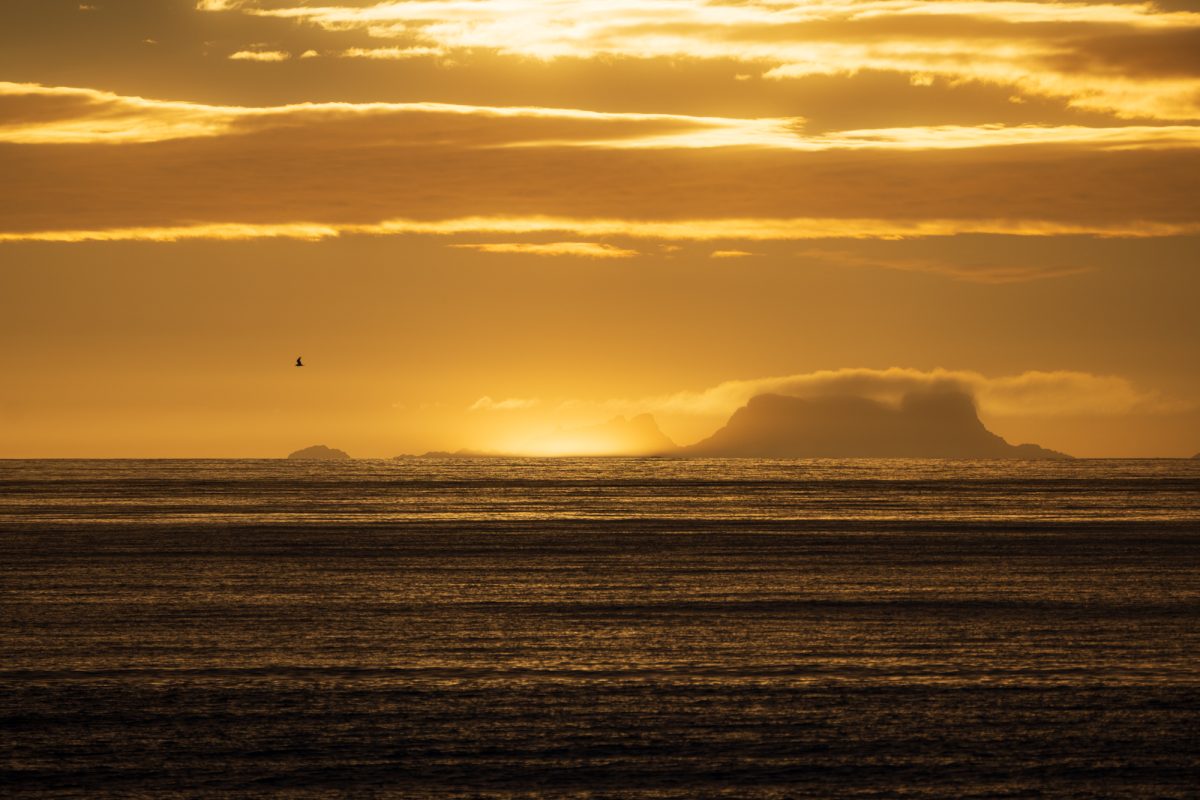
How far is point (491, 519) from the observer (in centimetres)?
13888

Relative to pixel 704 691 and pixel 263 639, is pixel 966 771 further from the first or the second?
pixel 263 639

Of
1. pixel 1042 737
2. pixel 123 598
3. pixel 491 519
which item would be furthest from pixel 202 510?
pixel 1042 737

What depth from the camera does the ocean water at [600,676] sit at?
2888 cm

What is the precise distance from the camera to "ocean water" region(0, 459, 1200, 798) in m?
28.9

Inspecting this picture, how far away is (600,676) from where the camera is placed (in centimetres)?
3906

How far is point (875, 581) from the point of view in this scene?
2667 inches

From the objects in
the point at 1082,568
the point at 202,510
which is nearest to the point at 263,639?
the point at 1082,568

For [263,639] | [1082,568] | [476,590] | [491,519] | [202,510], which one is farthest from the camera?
[202,510]

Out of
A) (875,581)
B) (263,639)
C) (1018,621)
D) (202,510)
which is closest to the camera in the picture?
(263,639)

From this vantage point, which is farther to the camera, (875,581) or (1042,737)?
(875,581)

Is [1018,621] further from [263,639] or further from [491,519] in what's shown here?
[491,519]

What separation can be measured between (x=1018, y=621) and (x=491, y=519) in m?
90.9

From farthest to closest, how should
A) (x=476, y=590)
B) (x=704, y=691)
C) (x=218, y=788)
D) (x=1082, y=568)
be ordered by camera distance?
(x=1082, y=568) < (x=476, y=590) < (x=704, y=691) < (x=218, y=788)

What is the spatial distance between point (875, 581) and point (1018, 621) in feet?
53.6
